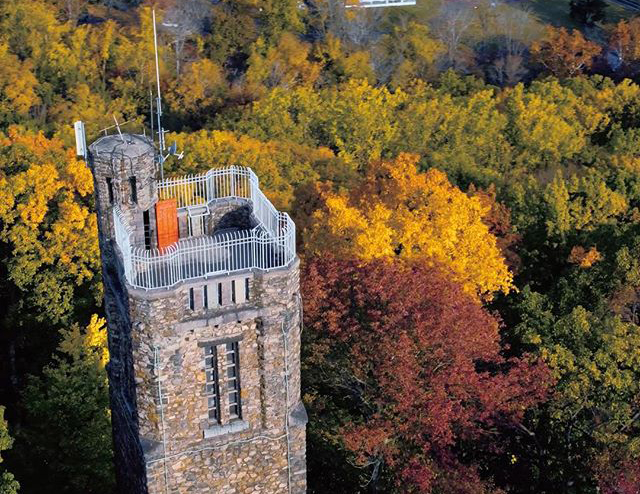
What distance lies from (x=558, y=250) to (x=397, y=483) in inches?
767

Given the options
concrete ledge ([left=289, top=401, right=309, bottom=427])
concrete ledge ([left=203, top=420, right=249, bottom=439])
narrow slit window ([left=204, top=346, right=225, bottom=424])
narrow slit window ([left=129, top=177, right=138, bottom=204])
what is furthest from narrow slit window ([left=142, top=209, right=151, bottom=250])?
concrete ledge ([left=289, top=401, right=309, bottom=427])

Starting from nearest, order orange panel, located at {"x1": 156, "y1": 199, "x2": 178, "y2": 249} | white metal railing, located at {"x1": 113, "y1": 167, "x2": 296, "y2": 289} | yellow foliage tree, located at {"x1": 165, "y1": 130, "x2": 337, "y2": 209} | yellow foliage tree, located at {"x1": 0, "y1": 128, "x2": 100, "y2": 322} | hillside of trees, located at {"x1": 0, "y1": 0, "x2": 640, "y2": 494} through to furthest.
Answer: white metal railing, located at {"x1": 113, "y1": 167, "x2": 296, "y2": 289} → orange panel, located at {"x1": 156, "y1": 199, "x2": 178, "y2": 249} → hillside of trees, located at {"x1": 0, "y1": 0, "x2": 640, "y2": 494} → yellow foliage tree, located at {"x1": 0, "y1": 128, "x2": 100, "y2": 322} → yellow foliage tree, located at {"x1": 165, "y1": 130, "x2": 337, "y2": 209}

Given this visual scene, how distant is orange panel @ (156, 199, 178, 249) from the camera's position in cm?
2556

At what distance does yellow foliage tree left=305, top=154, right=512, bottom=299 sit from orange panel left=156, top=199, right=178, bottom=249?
13740 millimetres

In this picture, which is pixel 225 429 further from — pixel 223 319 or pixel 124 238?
pixel 124 238

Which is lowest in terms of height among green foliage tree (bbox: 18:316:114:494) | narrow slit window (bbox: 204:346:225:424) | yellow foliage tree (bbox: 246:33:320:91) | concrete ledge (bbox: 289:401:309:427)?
green foliage tree (bbox: 18:316:114:494)

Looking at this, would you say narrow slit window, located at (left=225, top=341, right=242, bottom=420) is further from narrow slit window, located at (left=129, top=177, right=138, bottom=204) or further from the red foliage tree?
the red foliage tree

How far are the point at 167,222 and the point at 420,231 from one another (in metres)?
16.9

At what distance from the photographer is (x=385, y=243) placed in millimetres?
39250

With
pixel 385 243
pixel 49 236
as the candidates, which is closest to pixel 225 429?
pixel 385 243

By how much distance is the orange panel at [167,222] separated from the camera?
1006 inches

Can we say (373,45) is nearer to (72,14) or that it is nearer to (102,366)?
(72,14)

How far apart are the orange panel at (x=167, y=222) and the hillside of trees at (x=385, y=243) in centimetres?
934

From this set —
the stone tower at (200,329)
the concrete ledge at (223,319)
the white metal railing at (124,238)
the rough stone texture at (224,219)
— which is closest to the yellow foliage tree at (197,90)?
the stone tower at (200,329)
